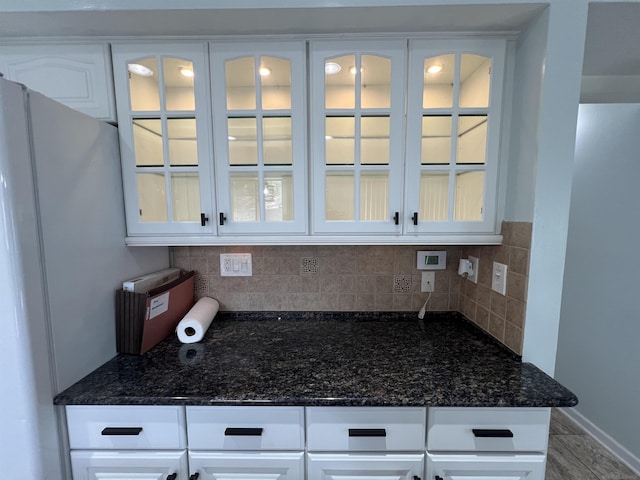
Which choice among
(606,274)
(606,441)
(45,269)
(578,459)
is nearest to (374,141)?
(45,269)

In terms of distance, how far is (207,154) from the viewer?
3.54 ft

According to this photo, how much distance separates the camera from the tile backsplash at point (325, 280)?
4.68ft

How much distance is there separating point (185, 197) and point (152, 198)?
154mm

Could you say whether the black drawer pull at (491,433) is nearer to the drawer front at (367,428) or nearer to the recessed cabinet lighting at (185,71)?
the drawer front at (367,428)

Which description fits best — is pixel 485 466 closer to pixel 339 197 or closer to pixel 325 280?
pixel 325 280

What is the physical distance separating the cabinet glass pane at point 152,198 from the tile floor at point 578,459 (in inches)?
105

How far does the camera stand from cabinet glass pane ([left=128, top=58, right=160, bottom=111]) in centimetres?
106

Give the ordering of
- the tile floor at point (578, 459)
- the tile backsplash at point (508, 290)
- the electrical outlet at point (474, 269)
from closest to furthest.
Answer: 1. the tile backsplash at point (508, 290)
2. the electrical outlet at point (474, 269)
3. the tile floor at point (578, 459)

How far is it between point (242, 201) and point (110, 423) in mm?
909

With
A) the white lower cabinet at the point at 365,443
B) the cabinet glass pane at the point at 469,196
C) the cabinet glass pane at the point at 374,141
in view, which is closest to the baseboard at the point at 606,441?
the white lower cabinet at the point at 365,443

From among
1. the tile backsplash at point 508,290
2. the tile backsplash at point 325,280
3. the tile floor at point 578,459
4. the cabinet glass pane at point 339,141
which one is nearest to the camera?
the tile backsplash at point 508,290

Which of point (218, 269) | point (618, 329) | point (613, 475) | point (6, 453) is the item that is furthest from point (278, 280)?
point (613, 475)

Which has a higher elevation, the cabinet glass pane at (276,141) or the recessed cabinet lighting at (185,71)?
the recessed cabinet lighting at (185,71)

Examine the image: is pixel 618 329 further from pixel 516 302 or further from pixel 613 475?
pixel 516 302
